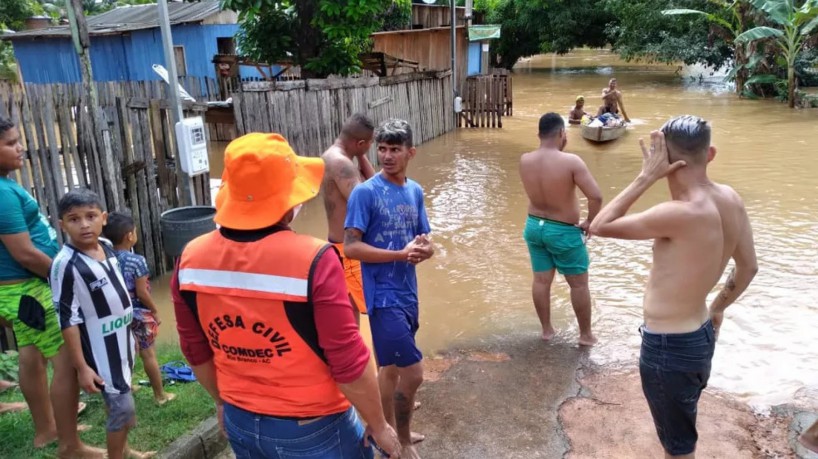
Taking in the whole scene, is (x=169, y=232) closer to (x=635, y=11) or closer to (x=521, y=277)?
(x=521, y=277)

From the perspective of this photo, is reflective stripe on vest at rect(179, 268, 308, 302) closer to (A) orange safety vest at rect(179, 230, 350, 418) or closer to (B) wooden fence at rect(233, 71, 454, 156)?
(A) orange safety vest at rect(179, 230, 350, 418)

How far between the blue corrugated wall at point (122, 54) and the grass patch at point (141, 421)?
1665 cm

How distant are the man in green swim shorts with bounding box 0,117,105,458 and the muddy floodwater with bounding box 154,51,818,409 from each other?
207cm

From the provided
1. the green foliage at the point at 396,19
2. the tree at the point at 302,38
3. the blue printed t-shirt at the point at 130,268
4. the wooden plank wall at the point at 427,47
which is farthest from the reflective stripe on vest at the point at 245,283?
the green foliage at the point at 396,19

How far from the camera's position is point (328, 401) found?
6.65 feet

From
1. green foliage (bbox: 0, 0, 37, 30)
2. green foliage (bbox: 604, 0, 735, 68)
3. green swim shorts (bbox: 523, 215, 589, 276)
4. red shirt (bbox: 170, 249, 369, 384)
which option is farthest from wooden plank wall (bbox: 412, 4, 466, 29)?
red shirt (bbox: 170, 249, 369, 384)

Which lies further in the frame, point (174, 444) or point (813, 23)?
point (813, 23)

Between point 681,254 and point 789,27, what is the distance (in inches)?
753

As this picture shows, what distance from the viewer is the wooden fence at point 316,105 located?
913 centimetres

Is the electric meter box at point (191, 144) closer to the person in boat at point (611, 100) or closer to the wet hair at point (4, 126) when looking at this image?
the wet hair at point (4, 126)

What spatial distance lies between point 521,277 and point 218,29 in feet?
52.1

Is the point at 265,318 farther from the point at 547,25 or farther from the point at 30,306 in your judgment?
the point at 547,25

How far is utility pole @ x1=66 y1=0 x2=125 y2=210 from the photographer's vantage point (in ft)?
18.2

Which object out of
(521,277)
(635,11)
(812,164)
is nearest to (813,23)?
(812,164)
